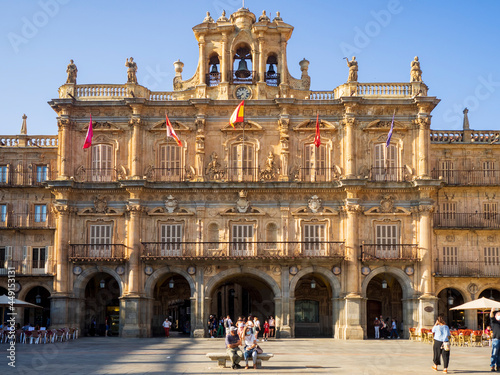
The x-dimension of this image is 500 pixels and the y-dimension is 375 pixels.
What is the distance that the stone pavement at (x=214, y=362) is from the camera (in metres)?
28.8

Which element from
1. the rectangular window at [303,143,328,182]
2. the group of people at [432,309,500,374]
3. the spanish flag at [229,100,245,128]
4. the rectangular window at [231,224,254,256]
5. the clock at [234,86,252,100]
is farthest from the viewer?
the clock at [234,86,252,100]

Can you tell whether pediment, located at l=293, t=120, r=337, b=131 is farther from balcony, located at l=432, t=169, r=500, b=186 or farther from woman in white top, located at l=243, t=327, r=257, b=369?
woman in white top, located at l=243, t=327, r=257, b=369

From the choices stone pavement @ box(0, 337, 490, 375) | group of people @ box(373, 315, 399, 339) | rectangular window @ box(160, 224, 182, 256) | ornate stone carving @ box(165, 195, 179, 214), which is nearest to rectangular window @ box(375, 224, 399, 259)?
group of people @ box(373, 315, 399, 339)

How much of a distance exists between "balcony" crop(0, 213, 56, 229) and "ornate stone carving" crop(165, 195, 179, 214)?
30.6ft

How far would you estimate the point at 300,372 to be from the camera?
92.3ft

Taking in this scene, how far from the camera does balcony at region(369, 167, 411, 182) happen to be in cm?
5388

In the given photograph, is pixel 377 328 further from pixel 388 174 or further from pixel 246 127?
pixel 246 127

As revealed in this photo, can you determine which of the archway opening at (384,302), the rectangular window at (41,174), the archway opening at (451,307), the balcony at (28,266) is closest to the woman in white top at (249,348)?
the archway opening at (384,302)

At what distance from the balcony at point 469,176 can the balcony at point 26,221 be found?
92.5 ft

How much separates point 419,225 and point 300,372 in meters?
26.9

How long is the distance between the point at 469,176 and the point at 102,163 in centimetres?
2638

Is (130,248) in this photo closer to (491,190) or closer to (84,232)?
(84,232)

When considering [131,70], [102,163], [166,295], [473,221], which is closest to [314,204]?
[473,221]

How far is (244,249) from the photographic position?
53125mm
